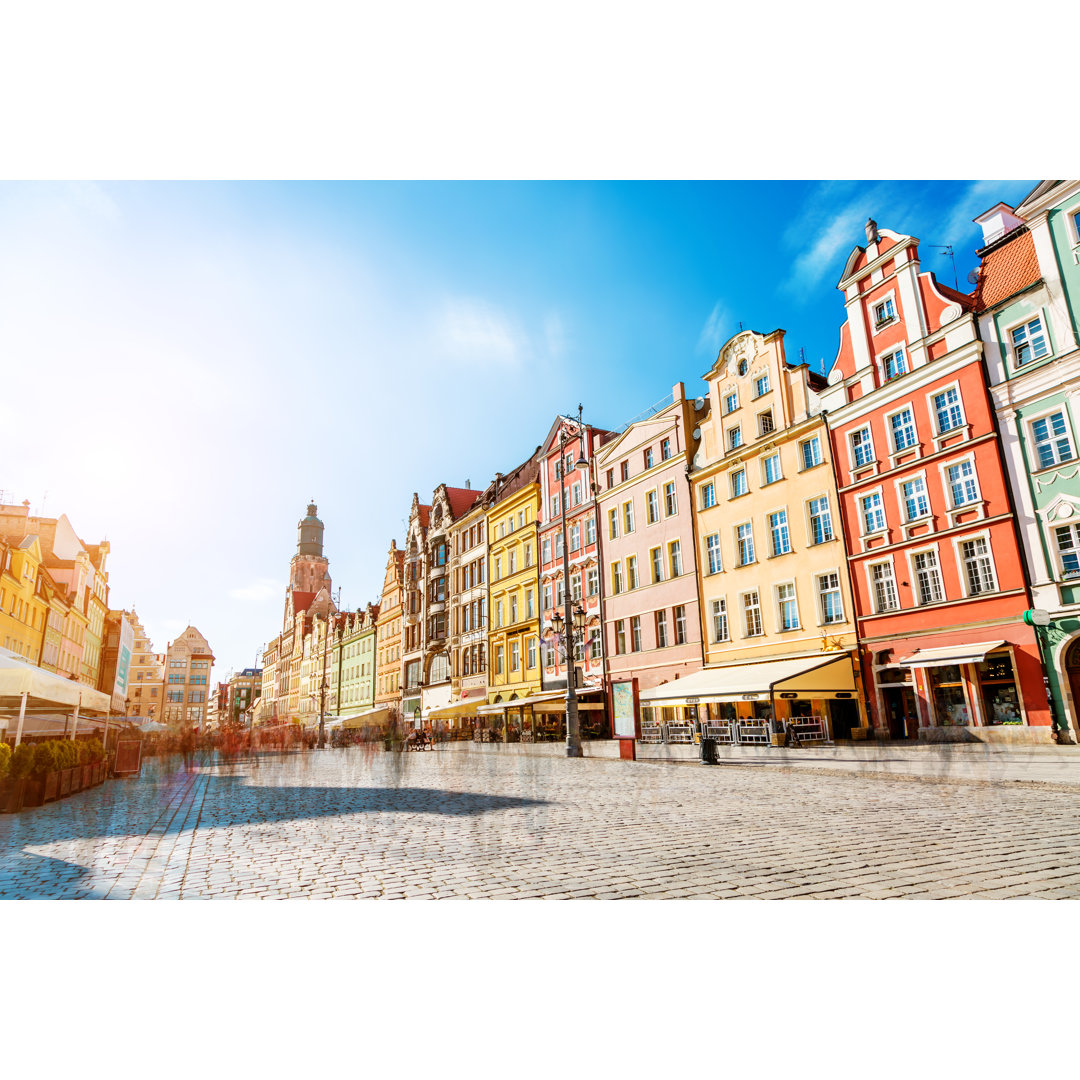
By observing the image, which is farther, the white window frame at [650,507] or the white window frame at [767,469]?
the white window frame at [650,507]

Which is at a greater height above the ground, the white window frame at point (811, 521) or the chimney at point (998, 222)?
the chimney at point (998, 222)

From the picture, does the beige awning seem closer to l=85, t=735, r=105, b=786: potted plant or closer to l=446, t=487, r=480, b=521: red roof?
l=85, t=735, r=105, b=786: potted plant

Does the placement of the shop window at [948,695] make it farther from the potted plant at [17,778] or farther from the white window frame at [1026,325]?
the potted plant at [17,778]

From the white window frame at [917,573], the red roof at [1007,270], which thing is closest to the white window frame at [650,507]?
the white window frame at [917,573]

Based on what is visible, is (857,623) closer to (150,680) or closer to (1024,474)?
(1024,474)

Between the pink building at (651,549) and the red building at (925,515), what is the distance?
7.50 m

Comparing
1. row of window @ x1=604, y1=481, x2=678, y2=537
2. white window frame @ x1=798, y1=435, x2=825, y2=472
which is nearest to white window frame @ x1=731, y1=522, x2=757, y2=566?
white window frame @ x1=798, y1=435, x2=825, y2=472

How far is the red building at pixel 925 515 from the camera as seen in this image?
63.6ft

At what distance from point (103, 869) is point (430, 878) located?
285 centimetres

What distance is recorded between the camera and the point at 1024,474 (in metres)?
19.2

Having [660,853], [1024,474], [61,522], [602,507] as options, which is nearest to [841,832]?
[660,853]

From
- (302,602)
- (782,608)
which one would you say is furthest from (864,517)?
(302,602)

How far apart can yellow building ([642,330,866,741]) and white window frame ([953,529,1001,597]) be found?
3668 mm

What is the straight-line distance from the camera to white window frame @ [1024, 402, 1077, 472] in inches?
713
